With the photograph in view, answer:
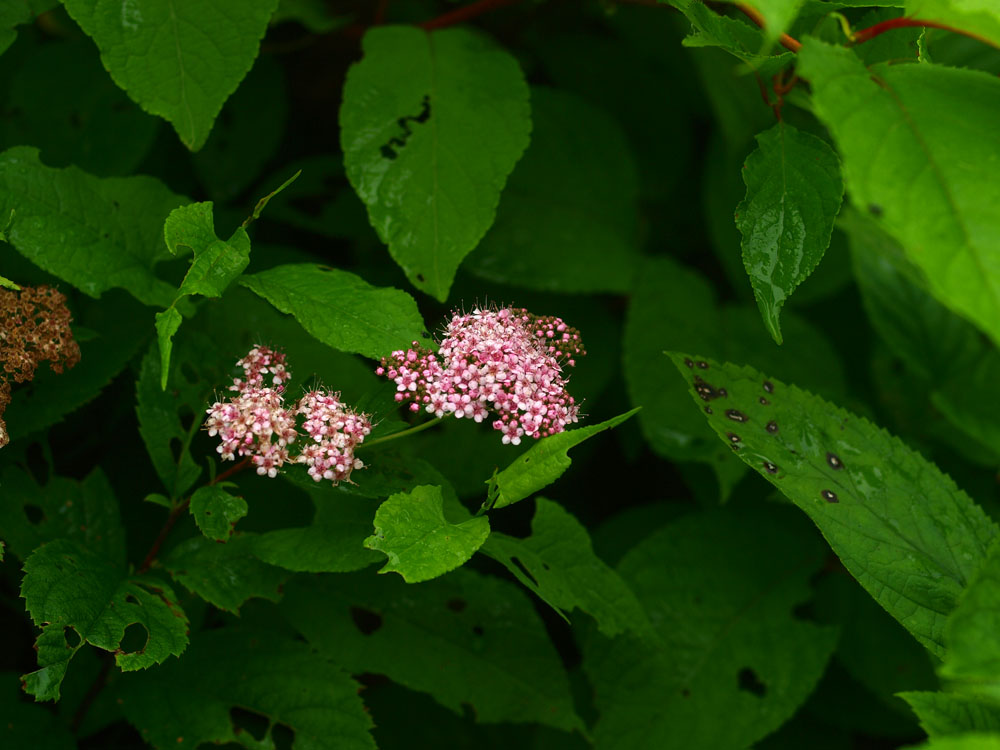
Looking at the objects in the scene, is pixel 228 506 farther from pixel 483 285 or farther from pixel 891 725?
pixel 891 725

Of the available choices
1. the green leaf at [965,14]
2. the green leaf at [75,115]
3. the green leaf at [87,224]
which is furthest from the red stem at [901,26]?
the green leaf at [75,115]

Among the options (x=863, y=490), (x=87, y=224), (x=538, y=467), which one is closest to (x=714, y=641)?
(x=863, y=490)

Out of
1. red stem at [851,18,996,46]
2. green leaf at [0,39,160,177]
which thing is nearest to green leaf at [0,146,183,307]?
green leaf at [0,39,160,177]

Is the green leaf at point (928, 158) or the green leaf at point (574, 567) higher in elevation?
the green leaf at point (928, 158)

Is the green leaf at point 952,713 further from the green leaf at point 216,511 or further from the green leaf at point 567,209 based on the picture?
the green leaf at point 567,209

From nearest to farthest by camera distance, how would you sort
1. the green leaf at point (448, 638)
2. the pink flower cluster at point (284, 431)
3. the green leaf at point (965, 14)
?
the green leaf at point (965, 14), the pink flower cluster at point (284, 431), the green leaf at point (448, 638)

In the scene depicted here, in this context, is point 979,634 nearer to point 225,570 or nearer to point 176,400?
point 225,570

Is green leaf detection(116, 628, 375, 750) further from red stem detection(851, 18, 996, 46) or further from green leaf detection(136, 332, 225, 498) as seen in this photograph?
red stem detection(851, 18, 996, 46)

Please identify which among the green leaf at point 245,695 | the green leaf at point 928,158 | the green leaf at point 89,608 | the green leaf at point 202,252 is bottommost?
the green leaf at point 245,695
